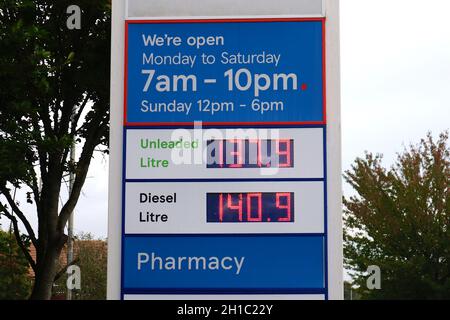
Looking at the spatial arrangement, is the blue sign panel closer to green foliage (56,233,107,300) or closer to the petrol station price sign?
the petrol station price sign

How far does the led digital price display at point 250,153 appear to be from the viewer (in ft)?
33.5

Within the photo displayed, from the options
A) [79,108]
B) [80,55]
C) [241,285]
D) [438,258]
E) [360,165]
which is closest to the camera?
[241,285]

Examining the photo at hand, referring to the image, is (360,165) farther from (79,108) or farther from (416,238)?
(79,108)

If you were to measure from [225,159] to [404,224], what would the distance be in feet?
59.3

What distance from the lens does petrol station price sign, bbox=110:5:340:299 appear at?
10.2 metres

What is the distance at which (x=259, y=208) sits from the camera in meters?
10.2

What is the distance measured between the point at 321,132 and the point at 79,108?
1055 cm

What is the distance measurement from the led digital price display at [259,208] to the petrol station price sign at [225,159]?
0.04ft

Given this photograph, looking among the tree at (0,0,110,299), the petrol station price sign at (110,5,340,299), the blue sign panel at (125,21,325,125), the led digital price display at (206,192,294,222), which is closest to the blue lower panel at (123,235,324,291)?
the petrol station price sign at (110,5,340,299)

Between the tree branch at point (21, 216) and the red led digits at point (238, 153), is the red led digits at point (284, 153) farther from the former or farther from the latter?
the tree branch at point (21, 216)

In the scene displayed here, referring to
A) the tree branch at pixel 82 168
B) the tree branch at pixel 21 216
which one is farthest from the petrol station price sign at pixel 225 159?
the tree branch at pixel 21 216

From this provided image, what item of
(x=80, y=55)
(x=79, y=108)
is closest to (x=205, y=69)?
(x=80, y=55)

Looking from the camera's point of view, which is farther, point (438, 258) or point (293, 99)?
point (438, 258)

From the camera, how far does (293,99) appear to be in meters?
10.5
